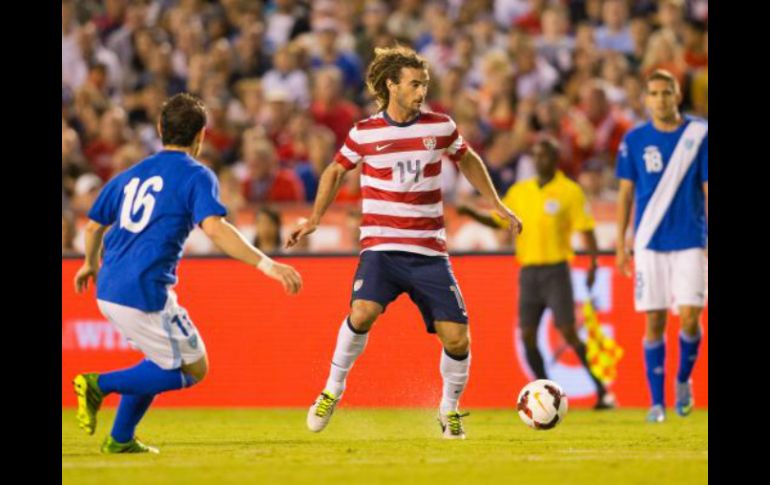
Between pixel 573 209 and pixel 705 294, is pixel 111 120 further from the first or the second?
pixel 705 294

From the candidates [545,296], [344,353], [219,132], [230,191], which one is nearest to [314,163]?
[230,191]

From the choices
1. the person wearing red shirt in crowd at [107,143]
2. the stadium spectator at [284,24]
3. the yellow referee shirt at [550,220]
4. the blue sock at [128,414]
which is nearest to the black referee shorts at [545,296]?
the yellow referee shirt at [550,220]

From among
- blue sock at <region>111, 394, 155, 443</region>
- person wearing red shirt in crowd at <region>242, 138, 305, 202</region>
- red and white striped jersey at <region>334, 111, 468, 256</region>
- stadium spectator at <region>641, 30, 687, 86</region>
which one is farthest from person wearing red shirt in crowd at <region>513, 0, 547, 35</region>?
blue sock at <region>111, 394, 155, 443</region>

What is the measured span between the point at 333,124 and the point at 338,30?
2.12 metres

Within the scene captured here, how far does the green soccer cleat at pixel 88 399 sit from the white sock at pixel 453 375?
2.25 m

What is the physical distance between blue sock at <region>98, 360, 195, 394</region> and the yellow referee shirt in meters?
5.25

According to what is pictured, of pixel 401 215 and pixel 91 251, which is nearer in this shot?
pixel 91 251

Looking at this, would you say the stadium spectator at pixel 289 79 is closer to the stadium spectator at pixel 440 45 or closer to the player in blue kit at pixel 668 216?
the stadium spectator at pixel 440 45

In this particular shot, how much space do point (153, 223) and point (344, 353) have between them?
1673mm

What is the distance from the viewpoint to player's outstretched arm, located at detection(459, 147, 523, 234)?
32.4 ft

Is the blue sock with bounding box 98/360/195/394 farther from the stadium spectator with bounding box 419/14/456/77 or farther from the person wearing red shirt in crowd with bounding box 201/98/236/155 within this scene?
the stadium spectator with bounding box 419/14/456/77

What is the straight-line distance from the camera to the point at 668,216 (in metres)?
11.5

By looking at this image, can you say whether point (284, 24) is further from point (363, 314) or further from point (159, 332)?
point (159, 332)

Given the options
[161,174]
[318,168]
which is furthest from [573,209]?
[161,174]
